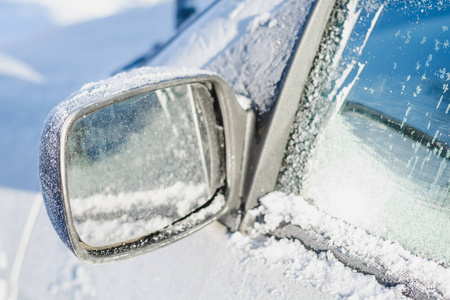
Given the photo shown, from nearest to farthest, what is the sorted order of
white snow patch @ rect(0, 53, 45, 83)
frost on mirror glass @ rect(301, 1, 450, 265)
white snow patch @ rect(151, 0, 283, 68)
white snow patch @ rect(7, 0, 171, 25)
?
frost on mirror glass @ rect(301, 1, 450, 265)
white snow patch @ rect(151, 0, 283, 68)
white snow patch @ rect(0, 53, 45, 83)
white snow patch @ rect(7, 0, 171, 25)

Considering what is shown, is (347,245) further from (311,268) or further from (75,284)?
(75,284)

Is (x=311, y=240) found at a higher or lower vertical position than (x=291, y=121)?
lower

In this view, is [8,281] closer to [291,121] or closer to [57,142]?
[57,142]

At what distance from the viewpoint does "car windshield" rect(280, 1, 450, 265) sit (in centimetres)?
114

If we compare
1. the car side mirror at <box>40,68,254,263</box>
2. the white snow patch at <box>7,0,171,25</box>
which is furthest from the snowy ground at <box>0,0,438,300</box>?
the white snow patch at <box>7,0,171,25</box>

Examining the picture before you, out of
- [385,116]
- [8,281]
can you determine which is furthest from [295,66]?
[8,281]

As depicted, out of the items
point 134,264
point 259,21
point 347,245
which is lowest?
point 134,264

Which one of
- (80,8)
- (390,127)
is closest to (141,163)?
(390,127)

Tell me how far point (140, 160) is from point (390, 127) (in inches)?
32.0

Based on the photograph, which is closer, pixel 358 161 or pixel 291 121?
pixel 358 161

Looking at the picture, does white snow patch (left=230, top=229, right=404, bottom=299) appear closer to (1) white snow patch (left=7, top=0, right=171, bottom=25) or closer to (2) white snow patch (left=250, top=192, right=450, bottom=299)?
(2) white snow patch (left=250, top=192, right=450, bottom=299)

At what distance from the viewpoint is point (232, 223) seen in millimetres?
1585

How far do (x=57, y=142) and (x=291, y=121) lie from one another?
31.1 inches

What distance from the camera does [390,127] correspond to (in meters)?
1.22
